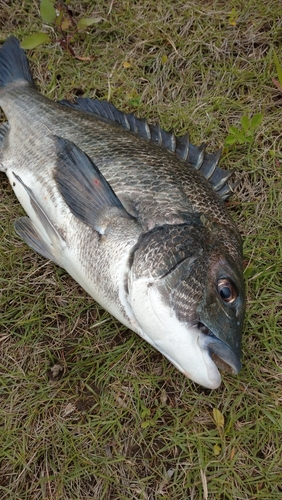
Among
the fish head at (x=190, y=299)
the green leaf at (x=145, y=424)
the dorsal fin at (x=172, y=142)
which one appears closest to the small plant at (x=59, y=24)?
the dorsal fin at (x=172, y=142)

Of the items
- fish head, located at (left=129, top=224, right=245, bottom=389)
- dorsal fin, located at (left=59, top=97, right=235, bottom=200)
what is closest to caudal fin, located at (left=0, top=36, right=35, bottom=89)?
dorsal fin, located at (left=59, top=97, right=235, bottom=200)

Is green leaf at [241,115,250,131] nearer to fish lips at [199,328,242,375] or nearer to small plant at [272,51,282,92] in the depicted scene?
small plant at [272,51,282,92]

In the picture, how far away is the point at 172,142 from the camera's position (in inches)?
114

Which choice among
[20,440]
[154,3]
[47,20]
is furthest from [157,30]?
[20,440]

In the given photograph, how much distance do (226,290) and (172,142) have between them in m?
1.16

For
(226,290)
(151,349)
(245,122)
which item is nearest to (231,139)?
(245,122)

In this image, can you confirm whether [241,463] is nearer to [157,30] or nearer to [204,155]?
[204,155]

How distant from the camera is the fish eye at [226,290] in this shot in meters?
2.19

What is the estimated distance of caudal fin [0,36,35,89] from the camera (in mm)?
3322

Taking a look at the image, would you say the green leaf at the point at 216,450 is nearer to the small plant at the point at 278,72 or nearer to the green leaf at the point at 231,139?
the green leaf at the point at 231,139

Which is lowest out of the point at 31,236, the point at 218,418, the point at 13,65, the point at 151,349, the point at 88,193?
the point at 218,418

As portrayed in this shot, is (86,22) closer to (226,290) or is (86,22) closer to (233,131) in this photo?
(233,131)

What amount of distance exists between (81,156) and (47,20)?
175 cm

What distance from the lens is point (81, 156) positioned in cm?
247
